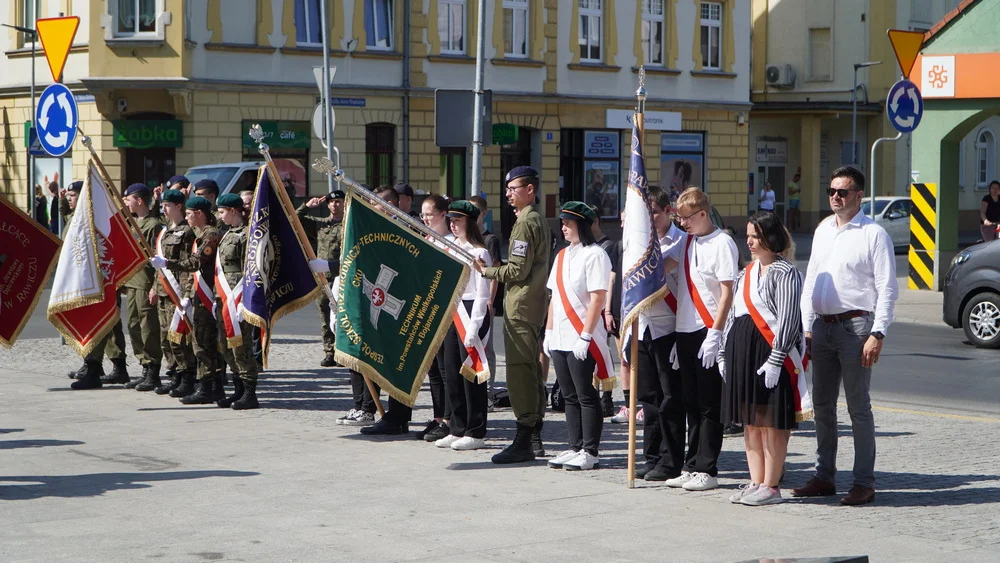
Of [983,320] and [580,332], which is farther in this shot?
[983,320]

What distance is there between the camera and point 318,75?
73.4 ft

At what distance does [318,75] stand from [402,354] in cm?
1323

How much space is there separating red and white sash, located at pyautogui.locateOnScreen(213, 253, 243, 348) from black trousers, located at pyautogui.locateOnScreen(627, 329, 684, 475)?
13.4 ft

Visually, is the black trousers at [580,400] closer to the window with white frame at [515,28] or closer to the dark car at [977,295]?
the dark car at [977,295]

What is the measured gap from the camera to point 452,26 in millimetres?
36844

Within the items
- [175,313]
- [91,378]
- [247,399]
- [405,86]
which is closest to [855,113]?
[405,86]

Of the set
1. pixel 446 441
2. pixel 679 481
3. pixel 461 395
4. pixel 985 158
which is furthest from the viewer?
pixel 985 158

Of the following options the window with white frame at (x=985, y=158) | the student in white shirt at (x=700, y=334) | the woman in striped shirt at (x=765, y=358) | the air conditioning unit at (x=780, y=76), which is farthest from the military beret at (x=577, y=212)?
the window with white frame at (x=985, y=158)

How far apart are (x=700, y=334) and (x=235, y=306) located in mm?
4702

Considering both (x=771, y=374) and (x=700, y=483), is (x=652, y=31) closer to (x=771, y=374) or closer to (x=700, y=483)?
(x=700, y=483)

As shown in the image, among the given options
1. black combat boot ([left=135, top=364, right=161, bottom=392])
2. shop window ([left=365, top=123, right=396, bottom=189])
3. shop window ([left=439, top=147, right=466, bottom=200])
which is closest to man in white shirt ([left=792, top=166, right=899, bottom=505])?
black combat boot ([left=135, top=364, right=161, bottom=392])

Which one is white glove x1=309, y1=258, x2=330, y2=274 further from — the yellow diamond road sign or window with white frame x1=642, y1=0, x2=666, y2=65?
window with white frame x1=642, y1=0, x2=666, y2=65

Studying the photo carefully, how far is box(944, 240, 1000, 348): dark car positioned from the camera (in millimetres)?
16391

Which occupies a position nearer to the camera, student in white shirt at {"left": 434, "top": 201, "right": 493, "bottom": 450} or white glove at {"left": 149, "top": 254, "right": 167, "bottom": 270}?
student in white shirt at {"left": 434, "top": 201, "right": 493, "bottom": 450}
